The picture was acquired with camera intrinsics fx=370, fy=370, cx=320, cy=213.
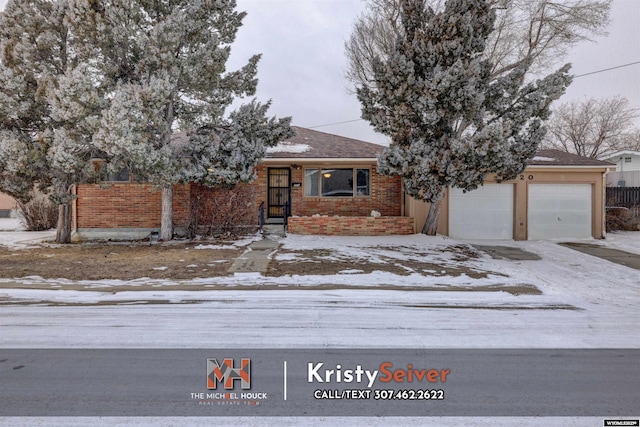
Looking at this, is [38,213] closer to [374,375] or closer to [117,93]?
[117,93]

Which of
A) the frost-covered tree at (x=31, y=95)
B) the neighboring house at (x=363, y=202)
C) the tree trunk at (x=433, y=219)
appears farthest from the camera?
the neighboring house at (x=363, y=202)

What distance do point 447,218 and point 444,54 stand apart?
20.0 feet

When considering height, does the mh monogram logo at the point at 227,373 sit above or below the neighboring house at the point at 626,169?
below

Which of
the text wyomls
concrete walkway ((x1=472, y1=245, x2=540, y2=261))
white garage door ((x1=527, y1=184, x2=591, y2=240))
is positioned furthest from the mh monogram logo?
white garage door ((x1=527, y1=184, x2=591, y2=240))

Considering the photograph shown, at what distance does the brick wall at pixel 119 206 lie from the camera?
524 inches

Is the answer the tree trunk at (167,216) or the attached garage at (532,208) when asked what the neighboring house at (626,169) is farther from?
the tree trunk at (167,216)

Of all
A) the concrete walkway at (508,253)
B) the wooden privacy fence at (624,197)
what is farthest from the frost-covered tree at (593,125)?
the concrete walkway at (508,253)

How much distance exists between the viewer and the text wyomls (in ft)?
11.3

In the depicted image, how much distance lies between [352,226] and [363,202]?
172 centimetres

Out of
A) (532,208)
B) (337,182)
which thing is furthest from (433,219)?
(532,208)

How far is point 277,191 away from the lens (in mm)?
14891

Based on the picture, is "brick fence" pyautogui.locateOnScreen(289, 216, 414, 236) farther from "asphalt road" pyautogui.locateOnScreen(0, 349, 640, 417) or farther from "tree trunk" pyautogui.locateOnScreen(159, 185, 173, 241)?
"asphalt road" pyautogui.locateOnScreen(0, 349, 640, 417)

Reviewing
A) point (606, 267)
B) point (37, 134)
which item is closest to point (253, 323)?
point (606, 267)

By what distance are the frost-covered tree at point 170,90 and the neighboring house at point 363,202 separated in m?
2.21
